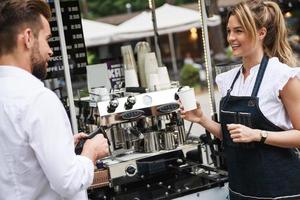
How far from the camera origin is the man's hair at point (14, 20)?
1.54 m

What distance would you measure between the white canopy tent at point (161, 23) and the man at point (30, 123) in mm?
6890

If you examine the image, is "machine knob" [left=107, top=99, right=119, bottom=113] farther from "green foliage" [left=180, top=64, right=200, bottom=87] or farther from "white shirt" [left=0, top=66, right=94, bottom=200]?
"green foliage" [left=180, top=64, right=200, bottom=87]

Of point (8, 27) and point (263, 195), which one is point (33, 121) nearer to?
point (8, 27)

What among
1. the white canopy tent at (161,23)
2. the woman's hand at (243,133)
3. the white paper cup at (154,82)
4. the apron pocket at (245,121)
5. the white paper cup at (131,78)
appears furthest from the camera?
the white canopy tent at (161,23)

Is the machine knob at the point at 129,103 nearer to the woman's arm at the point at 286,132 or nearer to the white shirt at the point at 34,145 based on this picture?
the woman's arm at the point at 286,132

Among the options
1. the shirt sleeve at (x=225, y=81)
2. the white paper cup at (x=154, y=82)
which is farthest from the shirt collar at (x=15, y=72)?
the white paper cup at (x=154, y=82)

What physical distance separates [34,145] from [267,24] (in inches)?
48.6

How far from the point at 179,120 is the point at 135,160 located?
1.27ft

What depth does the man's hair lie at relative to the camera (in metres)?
1.54

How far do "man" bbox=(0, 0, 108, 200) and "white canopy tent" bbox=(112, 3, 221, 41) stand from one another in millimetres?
6890

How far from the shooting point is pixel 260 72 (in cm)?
207

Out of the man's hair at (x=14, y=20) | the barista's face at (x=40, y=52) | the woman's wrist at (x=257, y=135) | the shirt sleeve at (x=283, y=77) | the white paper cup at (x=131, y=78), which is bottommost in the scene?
the woman's wrist at (x=257, y=135)

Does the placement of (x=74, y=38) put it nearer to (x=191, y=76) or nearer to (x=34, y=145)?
(x=34, y=145)

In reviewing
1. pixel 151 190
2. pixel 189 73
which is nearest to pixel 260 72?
pixel 151 190
